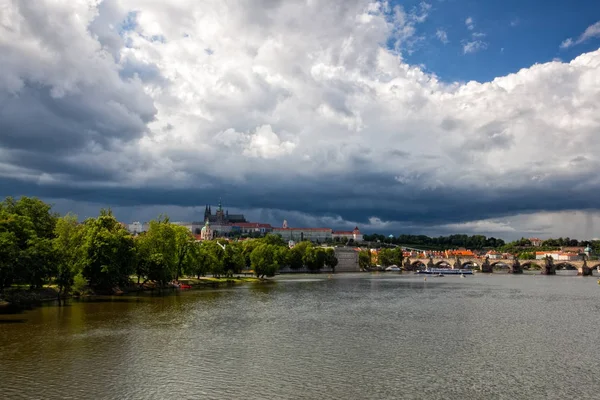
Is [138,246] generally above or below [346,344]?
above

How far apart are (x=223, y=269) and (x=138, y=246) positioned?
33.4 metres

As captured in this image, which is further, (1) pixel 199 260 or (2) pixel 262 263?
(2) pixel 262 263

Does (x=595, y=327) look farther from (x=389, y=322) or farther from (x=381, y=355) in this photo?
(x=381, y=355)

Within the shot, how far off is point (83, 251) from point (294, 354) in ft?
149

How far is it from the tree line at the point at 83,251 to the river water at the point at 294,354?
616 centimetres

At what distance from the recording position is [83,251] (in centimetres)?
6769

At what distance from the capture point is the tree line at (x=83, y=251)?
56375 millimetres

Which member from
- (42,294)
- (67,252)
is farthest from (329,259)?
(42,294)

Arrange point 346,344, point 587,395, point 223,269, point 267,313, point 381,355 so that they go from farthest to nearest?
point 223,269, point 267,313, point 346,344, point 381,355, point 587,395

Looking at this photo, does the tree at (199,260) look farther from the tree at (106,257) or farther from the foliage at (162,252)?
the tree at (106,257)

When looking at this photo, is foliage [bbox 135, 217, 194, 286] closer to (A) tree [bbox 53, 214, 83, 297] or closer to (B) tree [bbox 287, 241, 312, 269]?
(A) tree [bbox 53, 214, 83, 297]

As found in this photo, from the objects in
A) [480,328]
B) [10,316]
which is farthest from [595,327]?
[10,316]

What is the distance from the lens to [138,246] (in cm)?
8250

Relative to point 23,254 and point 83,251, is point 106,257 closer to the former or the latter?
point 83,251
